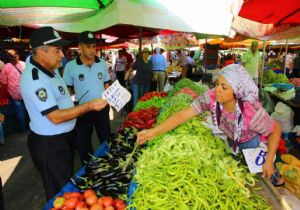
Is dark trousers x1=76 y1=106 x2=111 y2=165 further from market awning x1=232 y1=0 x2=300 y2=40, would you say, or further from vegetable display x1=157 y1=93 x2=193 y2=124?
market awning x1=232 y1=0 x2=300 y2=40

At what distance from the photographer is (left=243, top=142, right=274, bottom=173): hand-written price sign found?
93.0 inches

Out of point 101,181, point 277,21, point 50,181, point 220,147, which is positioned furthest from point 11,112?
point 277,21

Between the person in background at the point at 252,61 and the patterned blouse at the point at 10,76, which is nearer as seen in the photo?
the patterned blouse at the point at 10,76

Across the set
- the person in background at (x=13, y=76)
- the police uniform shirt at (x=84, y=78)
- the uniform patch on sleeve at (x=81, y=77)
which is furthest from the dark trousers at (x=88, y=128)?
the person in background at (x=13, y=76)

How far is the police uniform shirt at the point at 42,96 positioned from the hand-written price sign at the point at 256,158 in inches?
74.5

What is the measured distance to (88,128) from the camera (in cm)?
394

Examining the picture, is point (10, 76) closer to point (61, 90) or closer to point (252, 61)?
point (61, 90)

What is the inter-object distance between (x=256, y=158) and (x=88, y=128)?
249 centimetres

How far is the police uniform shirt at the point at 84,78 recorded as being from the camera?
3.76 metres

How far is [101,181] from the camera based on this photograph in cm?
241

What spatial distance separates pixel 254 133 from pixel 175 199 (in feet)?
4.02

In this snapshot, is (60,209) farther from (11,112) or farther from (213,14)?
(11,112)

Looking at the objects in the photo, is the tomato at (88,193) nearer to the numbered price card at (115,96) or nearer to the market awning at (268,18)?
the numbered price card at (115,96)

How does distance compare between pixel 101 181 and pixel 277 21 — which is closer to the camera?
pixel 101 181
